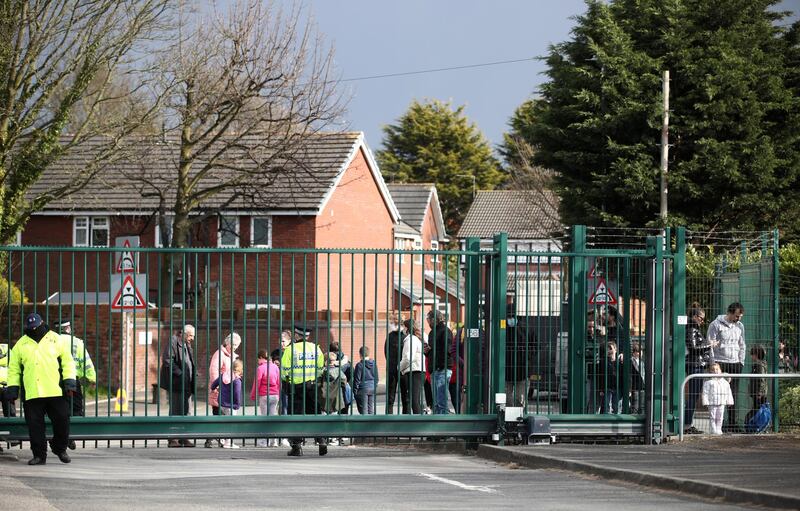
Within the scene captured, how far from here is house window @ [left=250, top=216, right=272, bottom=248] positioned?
136 ft

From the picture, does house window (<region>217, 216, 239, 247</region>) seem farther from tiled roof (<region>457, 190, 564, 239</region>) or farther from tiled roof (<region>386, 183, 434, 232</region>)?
tiled roof (<region>457, 190, 564, 239</region>)

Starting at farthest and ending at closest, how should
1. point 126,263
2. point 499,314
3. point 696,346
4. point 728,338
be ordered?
point 126,263 → point 728,338 → point 696,346 → point 499,314

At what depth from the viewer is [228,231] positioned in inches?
1587

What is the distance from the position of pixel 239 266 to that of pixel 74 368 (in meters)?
26.8

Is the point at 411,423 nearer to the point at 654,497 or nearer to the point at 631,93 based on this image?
the point at 654,497

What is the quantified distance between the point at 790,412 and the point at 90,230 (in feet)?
96.5

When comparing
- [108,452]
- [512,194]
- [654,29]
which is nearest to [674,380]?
[108,452]

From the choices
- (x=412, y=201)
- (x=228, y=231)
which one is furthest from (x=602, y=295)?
(x=412, y=201)

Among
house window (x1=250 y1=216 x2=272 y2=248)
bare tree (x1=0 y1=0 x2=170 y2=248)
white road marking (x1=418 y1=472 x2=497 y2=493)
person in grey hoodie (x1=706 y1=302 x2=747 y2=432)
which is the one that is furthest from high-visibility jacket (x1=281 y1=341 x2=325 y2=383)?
house window (x1=250 y1=216 x2=272 y2=248)

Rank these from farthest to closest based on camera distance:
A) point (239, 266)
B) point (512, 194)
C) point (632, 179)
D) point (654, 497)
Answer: point (512, 194) < point (239, 266) < point (632, 179) < point (654, 497)

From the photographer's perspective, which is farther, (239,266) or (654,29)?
(239,266)

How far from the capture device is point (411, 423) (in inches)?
592

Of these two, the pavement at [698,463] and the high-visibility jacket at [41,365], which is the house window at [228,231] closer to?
the high-visibility jacket at [41,365]

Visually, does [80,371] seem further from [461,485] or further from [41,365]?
[461,485]
